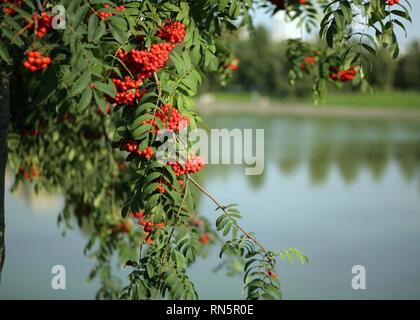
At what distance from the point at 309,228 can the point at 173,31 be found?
8.05m

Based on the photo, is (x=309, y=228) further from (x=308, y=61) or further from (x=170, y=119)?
Answer: (x=170, y=119)

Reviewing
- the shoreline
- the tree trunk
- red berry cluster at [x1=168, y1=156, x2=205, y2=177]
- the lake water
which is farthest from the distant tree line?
red berry cluster at [x1=168, y1=156, x2=205, y2=177]

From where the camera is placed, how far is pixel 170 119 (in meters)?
2.05

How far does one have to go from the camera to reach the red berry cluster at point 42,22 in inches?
72.3

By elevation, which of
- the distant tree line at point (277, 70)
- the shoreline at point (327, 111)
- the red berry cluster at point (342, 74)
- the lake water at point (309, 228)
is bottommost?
the lake water at point (309, 228)

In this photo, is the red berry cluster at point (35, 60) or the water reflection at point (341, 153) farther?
the water reflection at point (341, 153)

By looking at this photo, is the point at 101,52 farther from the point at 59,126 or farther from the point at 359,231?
the point at 359,231

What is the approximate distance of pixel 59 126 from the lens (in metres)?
3.82

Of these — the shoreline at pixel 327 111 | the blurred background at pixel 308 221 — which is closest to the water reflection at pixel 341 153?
the blurred background at pixel 308 221

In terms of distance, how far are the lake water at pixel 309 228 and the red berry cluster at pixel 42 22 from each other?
5470 mm

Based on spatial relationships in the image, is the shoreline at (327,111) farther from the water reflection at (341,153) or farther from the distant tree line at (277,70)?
the water reflection at (341,153)

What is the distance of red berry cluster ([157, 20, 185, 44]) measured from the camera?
2.12 metres

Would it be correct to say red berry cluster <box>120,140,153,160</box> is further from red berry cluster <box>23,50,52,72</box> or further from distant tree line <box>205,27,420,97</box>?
distant tree line <box>205,27,420,97</box>

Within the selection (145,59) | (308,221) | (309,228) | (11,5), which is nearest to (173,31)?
(145,59)
